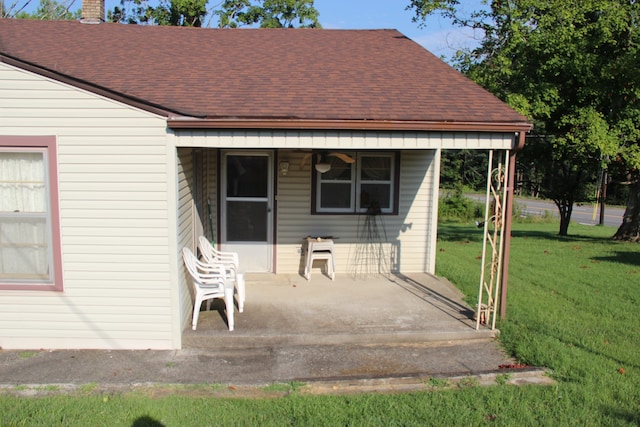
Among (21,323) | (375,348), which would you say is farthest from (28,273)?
(375,348)

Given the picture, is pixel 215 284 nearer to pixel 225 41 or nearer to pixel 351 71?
pixel 351 71

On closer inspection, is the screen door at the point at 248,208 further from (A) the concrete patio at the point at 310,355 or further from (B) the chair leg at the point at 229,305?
(B) the chair leg at the point at 229,305

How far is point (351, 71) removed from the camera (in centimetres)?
773

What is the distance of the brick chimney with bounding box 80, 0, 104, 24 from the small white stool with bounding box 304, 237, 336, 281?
6166mm

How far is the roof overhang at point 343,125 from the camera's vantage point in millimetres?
5477

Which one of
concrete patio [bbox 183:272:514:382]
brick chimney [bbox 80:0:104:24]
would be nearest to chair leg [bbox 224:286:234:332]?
concrete patio [bbox 183:272:514:382]

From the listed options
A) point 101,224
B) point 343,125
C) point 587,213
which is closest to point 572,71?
point 343,125

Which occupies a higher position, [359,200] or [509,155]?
[509,155]

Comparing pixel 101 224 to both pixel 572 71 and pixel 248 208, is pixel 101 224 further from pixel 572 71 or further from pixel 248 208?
pixel 572 71

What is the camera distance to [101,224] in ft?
18.3

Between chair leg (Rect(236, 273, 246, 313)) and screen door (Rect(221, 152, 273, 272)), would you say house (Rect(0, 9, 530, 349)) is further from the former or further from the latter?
screen door (Rect(221, 152, 273, 272))

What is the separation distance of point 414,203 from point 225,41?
4529 mm

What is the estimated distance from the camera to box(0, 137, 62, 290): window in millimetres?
5430

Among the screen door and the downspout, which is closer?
the downspout
